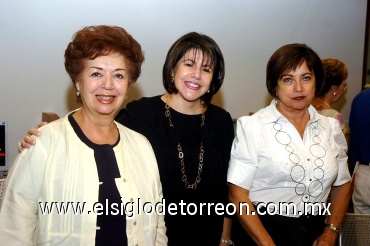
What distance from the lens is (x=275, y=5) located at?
3893 millimetres

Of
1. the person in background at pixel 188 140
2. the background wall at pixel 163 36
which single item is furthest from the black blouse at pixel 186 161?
the background wall at pixel 163 36

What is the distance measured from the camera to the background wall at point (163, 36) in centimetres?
275

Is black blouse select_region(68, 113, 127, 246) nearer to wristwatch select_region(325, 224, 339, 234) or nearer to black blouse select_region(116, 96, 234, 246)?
black blouse select_region(116, 96, 234, 246)

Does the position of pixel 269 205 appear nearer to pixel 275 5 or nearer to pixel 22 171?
pixel 22 171

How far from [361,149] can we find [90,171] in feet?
5.99

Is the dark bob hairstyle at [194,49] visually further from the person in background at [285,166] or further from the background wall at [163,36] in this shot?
the background wall at [163,36]

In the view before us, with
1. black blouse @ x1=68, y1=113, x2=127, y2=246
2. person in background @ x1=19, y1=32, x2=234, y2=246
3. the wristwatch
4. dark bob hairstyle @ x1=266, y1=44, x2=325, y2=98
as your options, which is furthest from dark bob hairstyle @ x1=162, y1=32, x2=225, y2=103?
the wristwatch

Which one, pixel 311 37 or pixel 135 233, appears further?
pixel 311 37

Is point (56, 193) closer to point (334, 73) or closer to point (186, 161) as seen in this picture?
point (186, 161)

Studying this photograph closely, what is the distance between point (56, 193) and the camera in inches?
53.6

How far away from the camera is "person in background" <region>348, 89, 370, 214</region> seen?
2.40m

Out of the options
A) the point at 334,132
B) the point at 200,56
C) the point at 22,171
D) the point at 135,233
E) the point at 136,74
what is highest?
the point at 200,56

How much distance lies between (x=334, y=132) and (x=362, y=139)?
61cm

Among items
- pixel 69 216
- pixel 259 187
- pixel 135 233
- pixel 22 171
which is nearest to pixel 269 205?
pixel 259 187
